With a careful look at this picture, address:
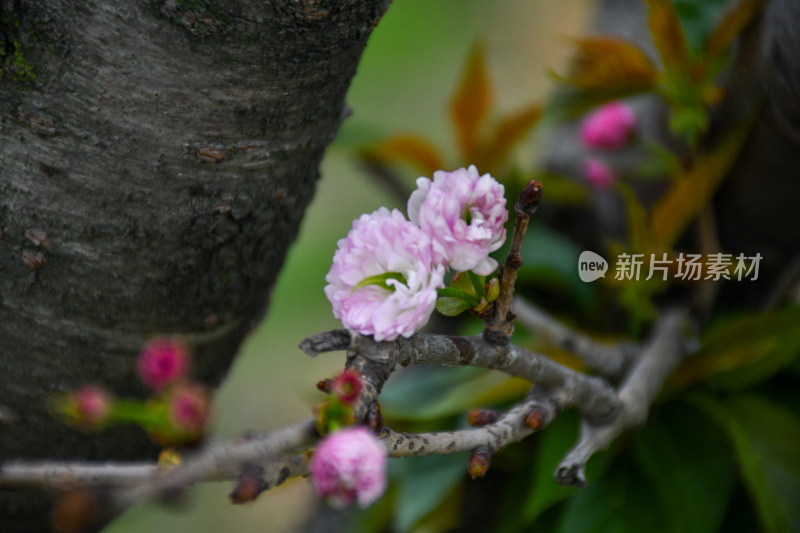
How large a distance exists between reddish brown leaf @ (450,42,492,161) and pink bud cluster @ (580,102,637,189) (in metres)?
0.25

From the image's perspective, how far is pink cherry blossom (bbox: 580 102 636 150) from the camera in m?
1.16

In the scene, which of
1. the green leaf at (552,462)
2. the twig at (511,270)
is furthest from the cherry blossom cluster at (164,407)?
the green leaf at (552,462)

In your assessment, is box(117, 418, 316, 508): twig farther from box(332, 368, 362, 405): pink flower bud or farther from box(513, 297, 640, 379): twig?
box(513, 297, 640, 379): twig

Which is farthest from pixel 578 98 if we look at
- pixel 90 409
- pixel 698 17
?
pixel 90 409

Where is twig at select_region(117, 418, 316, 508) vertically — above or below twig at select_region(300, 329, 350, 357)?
below

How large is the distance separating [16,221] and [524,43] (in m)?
2.67

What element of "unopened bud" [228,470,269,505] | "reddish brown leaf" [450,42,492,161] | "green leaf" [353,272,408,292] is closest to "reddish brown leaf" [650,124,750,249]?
"reddish brown leaf" [450,42,492,161]

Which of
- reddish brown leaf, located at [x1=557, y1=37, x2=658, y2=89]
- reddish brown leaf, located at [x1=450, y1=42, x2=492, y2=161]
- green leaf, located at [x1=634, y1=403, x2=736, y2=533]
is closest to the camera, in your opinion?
green leaf, located at [x1=634, y1=403, x2=736, y2=533]

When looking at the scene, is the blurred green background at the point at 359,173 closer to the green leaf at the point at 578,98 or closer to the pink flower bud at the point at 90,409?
the green leaf at the point at 578,98

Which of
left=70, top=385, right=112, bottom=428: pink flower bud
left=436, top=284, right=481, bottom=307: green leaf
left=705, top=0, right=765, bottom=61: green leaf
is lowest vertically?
left=70, top=385, right=112, bottom=428: pink flower bud

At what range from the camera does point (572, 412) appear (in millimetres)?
1015

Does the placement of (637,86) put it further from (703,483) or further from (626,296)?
(703,483)

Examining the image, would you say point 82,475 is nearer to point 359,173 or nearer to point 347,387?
point 347,387

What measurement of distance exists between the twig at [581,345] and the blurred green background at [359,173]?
72 cm
